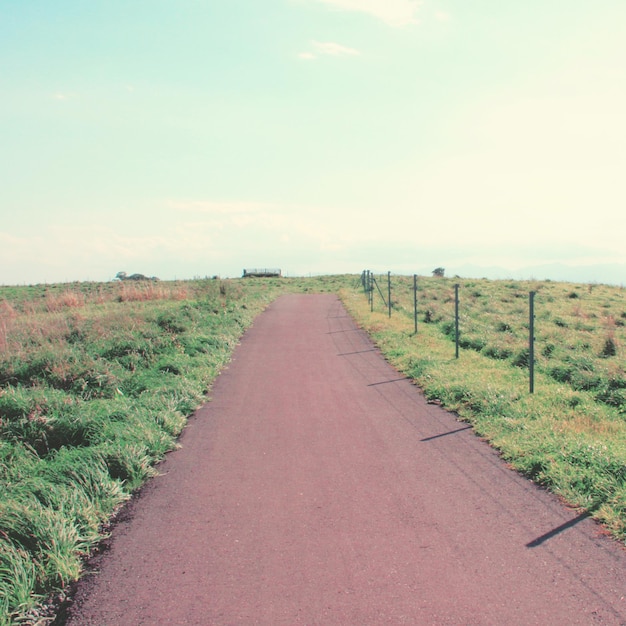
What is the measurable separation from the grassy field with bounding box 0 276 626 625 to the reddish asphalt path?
0.31 metres

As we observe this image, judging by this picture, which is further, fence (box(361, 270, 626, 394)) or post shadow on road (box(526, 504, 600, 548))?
fence (box(361, 270, 626, 394))

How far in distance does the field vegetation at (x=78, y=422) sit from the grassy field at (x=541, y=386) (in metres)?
3.93

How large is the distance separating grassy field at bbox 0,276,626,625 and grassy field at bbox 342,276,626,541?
27 mm

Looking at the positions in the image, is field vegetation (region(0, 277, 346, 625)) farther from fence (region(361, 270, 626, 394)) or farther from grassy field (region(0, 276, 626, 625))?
fence (region(361, 270, 626, 394))

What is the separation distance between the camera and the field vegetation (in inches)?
154

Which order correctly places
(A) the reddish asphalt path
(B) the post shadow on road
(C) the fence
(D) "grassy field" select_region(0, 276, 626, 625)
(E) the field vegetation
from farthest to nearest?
(C) the fence, (D) "grassy field" select_region(0, 276, 626, 625), (B) the post shadow on road, (E) the field vegetation, (A) the reddish asphalt path

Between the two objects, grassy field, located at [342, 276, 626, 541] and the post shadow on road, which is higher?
grassy field, located at [342, 276, 626, 541]

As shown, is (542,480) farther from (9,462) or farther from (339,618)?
(9,462)

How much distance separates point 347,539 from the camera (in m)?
4.23

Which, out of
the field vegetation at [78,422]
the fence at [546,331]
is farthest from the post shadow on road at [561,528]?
the fence at [546,331]

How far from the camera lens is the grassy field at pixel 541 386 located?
17.4 ft

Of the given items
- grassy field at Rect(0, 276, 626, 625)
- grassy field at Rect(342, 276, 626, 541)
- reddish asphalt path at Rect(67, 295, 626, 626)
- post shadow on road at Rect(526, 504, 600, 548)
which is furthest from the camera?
grassy field at Rect(342, 276, 626, 541)

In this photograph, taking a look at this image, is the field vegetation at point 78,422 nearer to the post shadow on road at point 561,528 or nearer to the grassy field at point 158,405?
the grassy field at point 158,405

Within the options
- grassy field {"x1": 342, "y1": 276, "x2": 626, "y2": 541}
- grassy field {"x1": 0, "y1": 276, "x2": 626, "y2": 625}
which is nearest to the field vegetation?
grassy field {"x1": 0, "y1": 276, "x2": 626, "y2": 625}
